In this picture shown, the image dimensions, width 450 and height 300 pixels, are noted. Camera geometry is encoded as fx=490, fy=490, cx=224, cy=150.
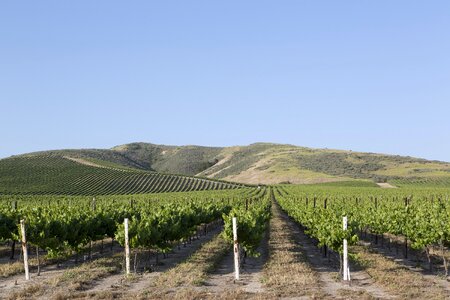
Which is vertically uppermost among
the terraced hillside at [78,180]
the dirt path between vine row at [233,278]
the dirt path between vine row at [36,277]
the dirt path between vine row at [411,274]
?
the terraced hillside at [78,180]

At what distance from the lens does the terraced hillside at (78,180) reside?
4358 inches

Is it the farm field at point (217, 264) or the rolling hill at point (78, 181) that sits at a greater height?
the rolling hill at point (78, 181)

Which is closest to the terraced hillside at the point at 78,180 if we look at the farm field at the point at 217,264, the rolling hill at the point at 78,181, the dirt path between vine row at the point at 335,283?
the rolling hill at the point at 78,181

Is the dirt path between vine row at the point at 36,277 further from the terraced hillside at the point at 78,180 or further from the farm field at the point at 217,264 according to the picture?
the terraced hillside at the point at 78,180

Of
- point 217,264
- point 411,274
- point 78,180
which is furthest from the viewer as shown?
point 78,180

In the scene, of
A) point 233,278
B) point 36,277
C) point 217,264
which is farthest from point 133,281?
point 217,264

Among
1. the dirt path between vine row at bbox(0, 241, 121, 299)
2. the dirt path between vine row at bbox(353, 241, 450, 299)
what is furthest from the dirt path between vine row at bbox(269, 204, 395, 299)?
the dirt path between vine row at bbox(0, 241, 121, 299)

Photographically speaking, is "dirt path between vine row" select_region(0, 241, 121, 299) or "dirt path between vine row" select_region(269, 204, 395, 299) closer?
"dirt path between vine row" select_region(269, 204, 395, 299)

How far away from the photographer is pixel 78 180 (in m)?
122

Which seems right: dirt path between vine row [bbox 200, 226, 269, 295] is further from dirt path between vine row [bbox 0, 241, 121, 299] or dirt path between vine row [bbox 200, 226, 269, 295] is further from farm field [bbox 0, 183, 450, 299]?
dirt path between vine row [bbox 0, 241, 121, 299]

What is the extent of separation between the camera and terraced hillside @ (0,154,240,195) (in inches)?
4358

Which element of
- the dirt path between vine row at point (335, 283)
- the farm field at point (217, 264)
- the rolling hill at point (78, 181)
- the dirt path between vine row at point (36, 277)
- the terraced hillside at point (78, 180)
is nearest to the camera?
the dirt path between vine row at point (335, 283)

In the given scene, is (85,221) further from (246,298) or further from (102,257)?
(246,298)

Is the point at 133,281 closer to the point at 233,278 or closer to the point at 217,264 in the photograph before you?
the point at 233,278
